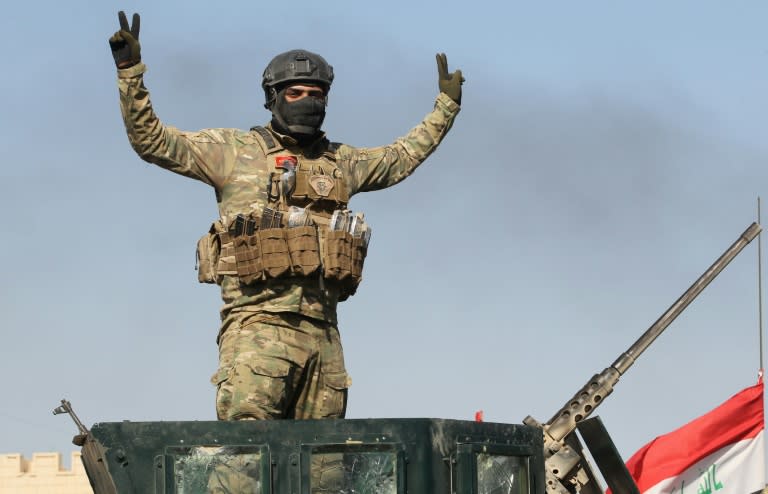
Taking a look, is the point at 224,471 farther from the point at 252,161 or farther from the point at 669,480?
the point at 669,480

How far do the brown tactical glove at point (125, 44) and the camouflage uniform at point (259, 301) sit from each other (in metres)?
0.06

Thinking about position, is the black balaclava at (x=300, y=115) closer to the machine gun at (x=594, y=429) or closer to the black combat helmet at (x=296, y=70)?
the black combat helmet at (x=296, y=70)

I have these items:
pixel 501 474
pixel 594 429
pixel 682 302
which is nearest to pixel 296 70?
pixel 594 429

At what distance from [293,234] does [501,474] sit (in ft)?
8.81

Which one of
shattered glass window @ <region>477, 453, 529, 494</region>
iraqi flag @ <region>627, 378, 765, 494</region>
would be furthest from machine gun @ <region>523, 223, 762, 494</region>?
iraqi flag @ <region>627, 378, 765, 494</region>

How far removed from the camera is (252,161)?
14508mm

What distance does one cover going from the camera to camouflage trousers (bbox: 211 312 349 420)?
45.2ft

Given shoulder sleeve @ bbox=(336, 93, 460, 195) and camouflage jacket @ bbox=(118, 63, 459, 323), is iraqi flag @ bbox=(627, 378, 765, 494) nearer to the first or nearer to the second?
shoulder sleeve @ bbox=(336, 93, 460, 195)

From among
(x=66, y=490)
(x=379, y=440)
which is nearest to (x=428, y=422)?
(x=379, y=440)

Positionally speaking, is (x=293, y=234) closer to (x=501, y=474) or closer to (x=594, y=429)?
(x=594, y=429)

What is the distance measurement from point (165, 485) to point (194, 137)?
130 inches

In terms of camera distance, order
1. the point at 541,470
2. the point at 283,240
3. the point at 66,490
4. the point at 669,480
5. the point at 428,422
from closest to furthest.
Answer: the point at 428,422 → the point at 541,470 → the point at 283,240 → the point at 669,480 → the point at 66,490

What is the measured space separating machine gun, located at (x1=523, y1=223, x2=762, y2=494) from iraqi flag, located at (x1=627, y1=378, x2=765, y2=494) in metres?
3.88

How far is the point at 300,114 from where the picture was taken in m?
14.4
